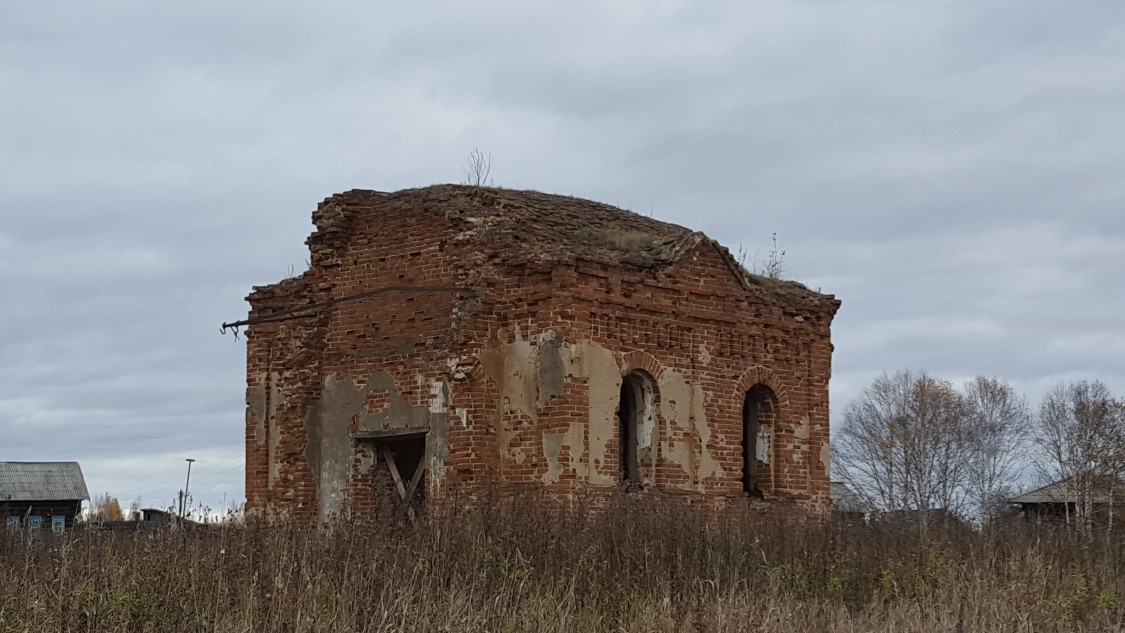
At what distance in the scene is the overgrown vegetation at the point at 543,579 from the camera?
313 inches

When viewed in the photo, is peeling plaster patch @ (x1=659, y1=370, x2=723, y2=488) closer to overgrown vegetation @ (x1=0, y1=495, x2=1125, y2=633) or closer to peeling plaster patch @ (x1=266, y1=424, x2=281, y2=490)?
overgrown vegetation @ (x1=0, y1=495, x2=1125, y2=633)

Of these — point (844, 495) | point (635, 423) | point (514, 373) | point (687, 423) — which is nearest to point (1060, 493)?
point (844, 495)

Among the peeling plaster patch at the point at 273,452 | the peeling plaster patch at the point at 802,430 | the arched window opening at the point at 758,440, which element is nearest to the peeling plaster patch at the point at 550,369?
the arched window opening at the point at 758,440

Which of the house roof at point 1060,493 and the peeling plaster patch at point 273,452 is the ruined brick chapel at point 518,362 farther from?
the house roof at point 1060,493

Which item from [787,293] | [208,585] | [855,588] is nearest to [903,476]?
[787,293]

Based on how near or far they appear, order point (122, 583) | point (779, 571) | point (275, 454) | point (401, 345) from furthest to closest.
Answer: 1. point (275, 454)
2. point (401, 345)
3. point (779, 571)
4. point (122, 583)

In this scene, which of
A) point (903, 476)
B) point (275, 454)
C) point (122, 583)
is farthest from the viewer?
point (903, 476)

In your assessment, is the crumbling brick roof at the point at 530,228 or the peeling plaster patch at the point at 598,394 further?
the crumbling brick roof at the point at 530,228

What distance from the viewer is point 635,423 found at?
48.3 ft

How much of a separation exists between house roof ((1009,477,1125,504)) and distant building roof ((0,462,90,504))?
26.8 m

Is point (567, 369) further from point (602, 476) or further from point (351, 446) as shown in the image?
point (351, 446)

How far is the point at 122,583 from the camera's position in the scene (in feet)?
27.0

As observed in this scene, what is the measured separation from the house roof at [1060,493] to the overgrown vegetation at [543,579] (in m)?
24.5

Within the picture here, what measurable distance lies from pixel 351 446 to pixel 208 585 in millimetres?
6803
